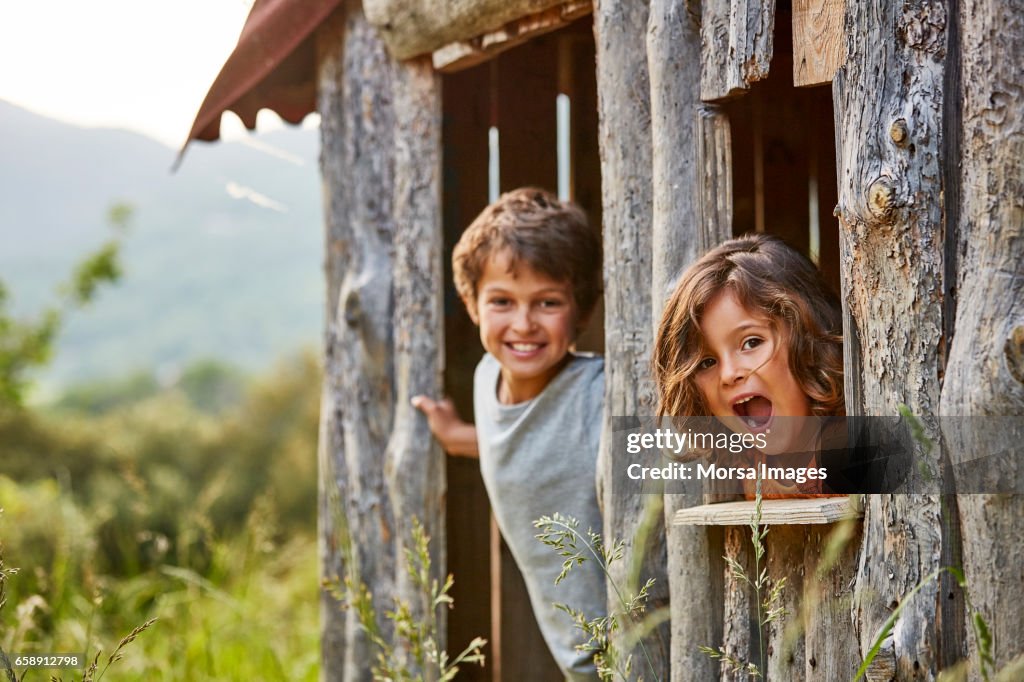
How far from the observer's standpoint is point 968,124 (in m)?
1.93

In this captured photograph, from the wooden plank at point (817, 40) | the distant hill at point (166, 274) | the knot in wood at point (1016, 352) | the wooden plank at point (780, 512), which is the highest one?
the distant hill at point (166, 274)

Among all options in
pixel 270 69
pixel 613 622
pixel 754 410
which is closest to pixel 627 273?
pixel 754 410

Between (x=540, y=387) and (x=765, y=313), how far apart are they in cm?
105

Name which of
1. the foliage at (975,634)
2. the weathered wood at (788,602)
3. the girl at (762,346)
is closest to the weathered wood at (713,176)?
the girl at (762,346)

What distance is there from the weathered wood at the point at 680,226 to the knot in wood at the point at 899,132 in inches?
22.7

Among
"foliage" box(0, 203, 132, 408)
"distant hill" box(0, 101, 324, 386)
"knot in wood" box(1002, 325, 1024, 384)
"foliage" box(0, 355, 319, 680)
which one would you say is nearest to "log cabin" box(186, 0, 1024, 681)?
"knot in wood" box(1002, 325, 1024, 384)

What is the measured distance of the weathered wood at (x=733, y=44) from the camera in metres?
2.30

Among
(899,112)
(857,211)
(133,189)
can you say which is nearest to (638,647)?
(857,211)

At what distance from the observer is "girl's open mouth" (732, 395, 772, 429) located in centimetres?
232

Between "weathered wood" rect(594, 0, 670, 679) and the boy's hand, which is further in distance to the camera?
the boy's hand

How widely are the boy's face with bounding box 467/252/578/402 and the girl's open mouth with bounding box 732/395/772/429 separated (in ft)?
2.84

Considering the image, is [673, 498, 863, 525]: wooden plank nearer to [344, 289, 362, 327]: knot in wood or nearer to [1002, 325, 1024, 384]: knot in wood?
[1002, 325, 1024, 384]: knot in wood

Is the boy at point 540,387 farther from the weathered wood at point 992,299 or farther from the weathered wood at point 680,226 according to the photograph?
the weathered wood at point 992,299

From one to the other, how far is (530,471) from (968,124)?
5.18 ft
